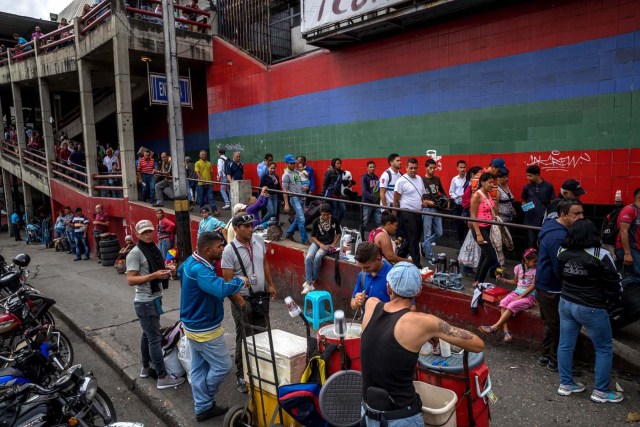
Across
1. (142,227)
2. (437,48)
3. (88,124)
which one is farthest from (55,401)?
(88,124)

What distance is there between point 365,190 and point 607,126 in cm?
441

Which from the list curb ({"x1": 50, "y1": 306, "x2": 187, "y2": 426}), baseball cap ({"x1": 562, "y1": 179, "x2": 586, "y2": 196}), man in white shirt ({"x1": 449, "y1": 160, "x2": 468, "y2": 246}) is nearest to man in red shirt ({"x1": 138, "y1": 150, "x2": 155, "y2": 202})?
curb ({"x1": 50, "y1": 306, "x2": 187, "y2": 426})

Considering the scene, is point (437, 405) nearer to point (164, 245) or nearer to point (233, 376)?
point (233, 376)

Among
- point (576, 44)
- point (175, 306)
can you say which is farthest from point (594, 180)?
point (175, 306)

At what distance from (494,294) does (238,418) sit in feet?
11.5

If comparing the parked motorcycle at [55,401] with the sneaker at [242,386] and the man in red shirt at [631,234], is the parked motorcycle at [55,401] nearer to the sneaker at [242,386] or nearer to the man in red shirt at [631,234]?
the sneaker at [242,386]

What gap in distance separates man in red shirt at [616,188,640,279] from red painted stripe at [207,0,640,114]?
10.2ft

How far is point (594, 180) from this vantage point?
763cm

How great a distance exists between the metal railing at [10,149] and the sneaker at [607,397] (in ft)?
72.0

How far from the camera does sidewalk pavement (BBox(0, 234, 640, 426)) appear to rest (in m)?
4.44

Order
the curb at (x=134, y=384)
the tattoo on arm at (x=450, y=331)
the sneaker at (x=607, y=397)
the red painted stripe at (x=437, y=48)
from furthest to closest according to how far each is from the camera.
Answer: the red painted stripe at (x=437, y=48), the curb at (x=134, y=384), the sneaker at (x=607, y=397), the tattoo on arm at (x=450, y=331)

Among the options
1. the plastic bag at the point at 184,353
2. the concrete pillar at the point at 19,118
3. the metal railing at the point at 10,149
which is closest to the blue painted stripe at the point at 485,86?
the plastic bag at the point at 184,353

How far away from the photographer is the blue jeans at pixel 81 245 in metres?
14.5

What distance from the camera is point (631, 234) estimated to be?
6.20 m
